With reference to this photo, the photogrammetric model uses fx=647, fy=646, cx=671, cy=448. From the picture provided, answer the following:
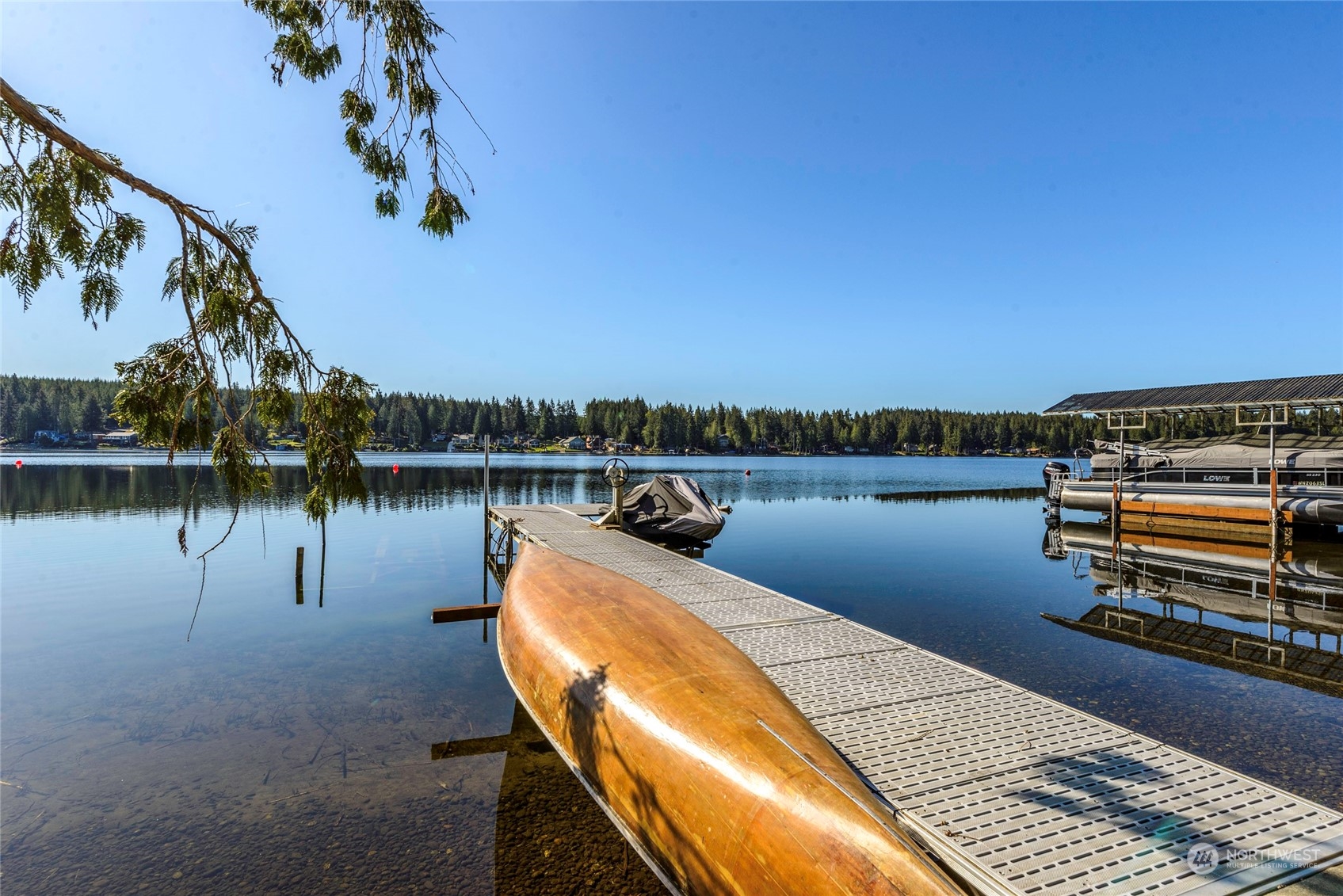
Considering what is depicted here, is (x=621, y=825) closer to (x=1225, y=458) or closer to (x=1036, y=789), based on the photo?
(x=1036, y=789)

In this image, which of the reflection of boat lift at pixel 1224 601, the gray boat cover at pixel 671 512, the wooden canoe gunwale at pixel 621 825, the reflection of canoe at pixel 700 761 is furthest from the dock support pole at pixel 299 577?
the reflection of boat lift at pixel 1224 601

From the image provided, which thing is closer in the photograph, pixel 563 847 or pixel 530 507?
pixel 563 847

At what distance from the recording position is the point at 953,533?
2520 cm

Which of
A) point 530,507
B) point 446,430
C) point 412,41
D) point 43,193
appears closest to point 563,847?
point 43,193

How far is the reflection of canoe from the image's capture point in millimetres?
3205

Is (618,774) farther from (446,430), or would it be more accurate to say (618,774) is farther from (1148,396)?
(446,430)

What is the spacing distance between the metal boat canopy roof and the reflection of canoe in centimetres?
2378

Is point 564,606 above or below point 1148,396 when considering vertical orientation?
below

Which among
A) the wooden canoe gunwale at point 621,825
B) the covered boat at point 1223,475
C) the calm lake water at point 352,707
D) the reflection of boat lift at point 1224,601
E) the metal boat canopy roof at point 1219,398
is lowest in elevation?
the calm lake water at point 352,707

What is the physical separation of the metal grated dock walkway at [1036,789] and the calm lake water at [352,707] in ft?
7.70

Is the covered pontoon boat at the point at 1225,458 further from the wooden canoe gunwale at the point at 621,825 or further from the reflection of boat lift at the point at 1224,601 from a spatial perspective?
the wooden canoe gunwale at the point at 621,825

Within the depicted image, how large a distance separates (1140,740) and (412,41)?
7482mm

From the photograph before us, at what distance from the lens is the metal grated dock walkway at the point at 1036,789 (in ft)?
11.7

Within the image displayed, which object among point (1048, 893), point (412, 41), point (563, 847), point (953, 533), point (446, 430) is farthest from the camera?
point (446, 430)
